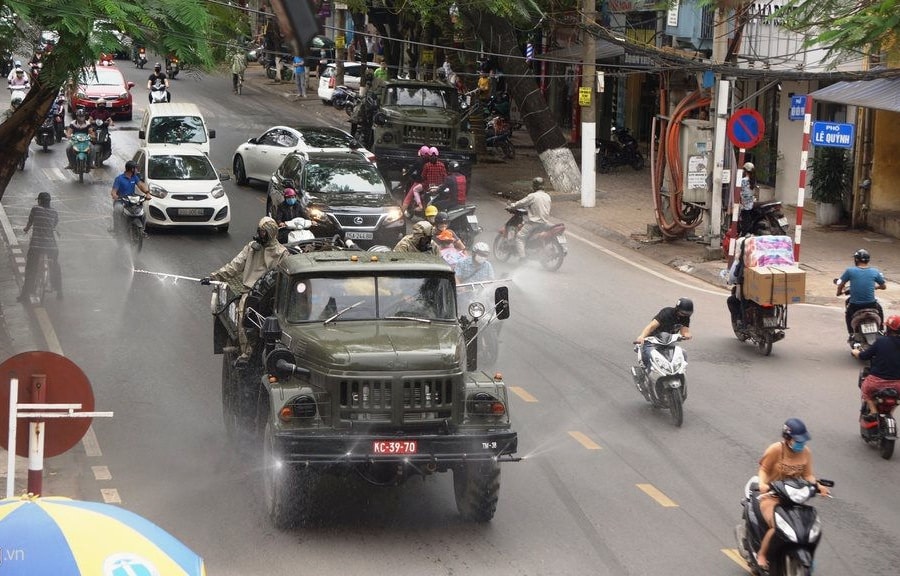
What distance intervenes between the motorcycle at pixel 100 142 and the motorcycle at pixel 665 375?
2058cm

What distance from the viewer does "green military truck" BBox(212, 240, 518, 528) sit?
1098 cm

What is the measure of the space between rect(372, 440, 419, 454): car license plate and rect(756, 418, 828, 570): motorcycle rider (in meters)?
2.80

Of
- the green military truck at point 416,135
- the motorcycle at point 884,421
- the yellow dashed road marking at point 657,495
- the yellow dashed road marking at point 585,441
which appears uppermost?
the green military truck at point 416,135

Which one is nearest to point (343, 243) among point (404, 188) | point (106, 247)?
point (106, 247)

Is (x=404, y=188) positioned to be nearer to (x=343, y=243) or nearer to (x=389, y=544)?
(x=343, y=243)

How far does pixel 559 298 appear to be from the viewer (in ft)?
72.0

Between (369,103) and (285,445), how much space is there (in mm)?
24568

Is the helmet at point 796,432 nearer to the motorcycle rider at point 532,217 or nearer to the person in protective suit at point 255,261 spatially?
the person in protective suit at point 255,261

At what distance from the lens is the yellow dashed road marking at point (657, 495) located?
41.0 ft

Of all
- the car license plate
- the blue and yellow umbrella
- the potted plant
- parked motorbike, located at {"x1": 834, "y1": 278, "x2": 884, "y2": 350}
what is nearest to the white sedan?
the potted plant

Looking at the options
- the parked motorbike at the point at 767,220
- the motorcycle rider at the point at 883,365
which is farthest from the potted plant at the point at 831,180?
the motorcycle rider at the point at 883,365

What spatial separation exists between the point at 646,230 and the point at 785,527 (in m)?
18.6

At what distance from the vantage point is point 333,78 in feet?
162

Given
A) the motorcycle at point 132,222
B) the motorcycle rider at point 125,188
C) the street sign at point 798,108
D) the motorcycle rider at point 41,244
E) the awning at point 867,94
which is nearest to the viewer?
the motorcycle rider at point 41,244
